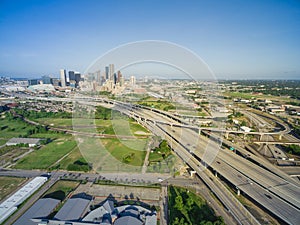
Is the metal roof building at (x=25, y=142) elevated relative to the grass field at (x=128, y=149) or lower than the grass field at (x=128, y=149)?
elevated

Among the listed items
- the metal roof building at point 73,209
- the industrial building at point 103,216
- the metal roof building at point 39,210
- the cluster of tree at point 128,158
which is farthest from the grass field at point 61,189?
the cluster of tree at point 128,158

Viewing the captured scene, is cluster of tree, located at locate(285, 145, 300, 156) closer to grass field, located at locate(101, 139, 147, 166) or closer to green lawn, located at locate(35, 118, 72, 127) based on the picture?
grass field, located at locate(101, 139, 147, 166)

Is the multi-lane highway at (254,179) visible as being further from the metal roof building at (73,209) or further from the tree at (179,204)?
the metal roof building at (73,209)

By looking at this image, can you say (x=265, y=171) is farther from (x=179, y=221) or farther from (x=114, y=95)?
(x=114, y=95)

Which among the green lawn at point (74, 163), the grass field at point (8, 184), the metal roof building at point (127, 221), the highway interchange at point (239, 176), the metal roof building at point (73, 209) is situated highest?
the highway interchange at point (239, 176)

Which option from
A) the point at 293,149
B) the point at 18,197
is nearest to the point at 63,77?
the point at 18,197

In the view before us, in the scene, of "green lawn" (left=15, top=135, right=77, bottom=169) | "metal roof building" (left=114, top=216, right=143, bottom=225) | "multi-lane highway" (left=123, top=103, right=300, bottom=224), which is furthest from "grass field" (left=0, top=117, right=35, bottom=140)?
"metal roof building" (left=114, top=216, right=143, bottom=225)

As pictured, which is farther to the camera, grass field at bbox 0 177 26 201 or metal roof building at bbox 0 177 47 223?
grass field at bbox 0 177 26 201
